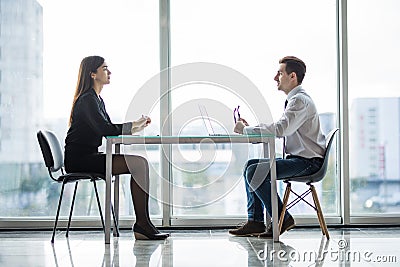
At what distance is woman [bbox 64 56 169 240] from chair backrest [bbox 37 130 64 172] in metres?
0.09

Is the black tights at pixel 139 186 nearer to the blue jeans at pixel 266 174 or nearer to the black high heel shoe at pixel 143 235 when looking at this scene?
the black high heel shoe at pixel 143 235

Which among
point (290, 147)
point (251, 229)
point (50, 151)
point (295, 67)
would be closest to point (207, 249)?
point (251, 229)

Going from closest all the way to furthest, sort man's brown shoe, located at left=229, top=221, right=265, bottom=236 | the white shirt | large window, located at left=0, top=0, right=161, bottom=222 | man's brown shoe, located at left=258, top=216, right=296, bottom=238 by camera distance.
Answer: the white shirt
man's brown shoe, located at left=258, top=216, right=296, bottom=238
man's brown shoe, located at left=229, top=221, right=265, bottom=236
large window, located at left=0, top=0, right=161, bottom=222

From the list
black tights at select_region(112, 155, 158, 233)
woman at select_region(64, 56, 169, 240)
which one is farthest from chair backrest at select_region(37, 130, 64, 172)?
black tights at select_region(112, 155, 158, 233)

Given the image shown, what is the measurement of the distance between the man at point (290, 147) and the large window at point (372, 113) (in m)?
0.84

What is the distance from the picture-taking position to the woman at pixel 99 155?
4438 millimetres

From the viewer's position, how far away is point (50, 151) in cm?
448

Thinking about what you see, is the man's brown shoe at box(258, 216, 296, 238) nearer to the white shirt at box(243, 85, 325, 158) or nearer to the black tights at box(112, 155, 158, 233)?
the white shirt at box(243, 85, 325, 158)

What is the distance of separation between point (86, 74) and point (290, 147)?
146cm

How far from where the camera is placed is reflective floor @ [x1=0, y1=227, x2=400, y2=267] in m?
3.55

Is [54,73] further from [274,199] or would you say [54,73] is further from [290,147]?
[274,199]

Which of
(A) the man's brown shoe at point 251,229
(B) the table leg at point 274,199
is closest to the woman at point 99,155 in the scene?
(A) the man's brown shoe at point 251,229

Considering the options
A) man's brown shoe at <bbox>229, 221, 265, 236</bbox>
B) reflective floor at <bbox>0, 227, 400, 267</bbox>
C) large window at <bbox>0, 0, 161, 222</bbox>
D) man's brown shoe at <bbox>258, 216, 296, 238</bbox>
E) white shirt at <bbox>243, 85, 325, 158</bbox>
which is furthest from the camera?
large window at <bbox>0, 0, 161, 222</bbox>

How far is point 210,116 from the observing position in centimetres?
539
